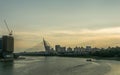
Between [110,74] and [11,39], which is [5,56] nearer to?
[11,39]

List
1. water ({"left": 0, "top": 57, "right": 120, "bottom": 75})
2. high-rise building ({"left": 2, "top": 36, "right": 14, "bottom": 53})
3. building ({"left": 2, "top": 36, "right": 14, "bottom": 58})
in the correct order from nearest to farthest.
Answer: water ({"left": 0, "top": 57, "right": 120, "bottom": 75}), building ({"left": 2, "top": 36, "right": 14, "bottom": 58}), high-rise building ({"left": 2, "top": 36, "right": 14, "bottom": 53})

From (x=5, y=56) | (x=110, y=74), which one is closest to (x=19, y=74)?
(x=110, y=74)

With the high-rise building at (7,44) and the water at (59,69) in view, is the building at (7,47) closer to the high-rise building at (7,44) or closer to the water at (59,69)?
the high-rise building at (7,44)

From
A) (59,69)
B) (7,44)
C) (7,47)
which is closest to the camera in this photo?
(59,69)

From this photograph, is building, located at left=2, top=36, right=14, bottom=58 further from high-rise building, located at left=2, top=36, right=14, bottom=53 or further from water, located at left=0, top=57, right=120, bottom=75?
water, located at left=0, top=57, right=120, bottom=75

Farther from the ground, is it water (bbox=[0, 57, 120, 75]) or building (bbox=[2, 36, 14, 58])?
building (bbox=[2, 36, 14, 58])

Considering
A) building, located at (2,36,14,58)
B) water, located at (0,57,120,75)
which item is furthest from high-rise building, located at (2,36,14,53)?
water, located at (0,57,120,75)

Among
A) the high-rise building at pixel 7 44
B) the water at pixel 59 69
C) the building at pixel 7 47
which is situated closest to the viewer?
the water at pixel 59 69

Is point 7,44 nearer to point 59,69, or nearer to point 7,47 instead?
point 7,47

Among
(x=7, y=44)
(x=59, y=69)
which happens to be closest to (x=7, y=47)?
(x=7, y=44)

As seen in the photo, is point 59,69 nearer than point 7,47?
Yes

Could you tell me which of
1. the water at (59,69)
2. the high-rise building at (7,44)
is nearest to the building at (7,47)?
the high-rise building at (7,44)
